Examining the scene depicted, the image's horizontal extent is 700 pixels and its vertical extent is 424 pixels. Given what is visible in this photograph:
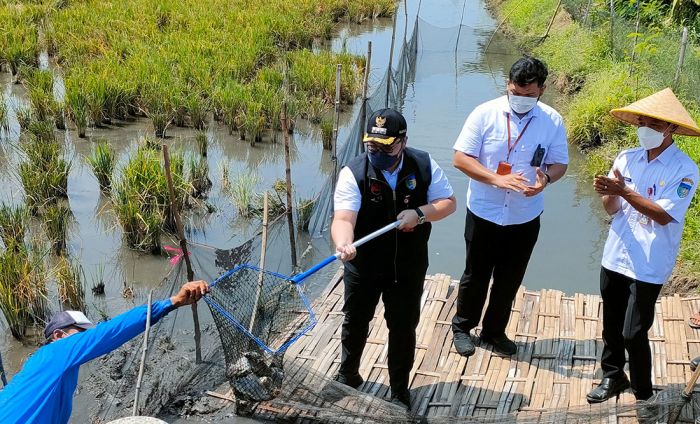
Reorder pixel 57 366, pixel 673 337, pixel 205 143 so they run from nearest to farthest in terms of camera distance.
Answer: pixel 57 366 → pixel 673 337 → pixel 205 143

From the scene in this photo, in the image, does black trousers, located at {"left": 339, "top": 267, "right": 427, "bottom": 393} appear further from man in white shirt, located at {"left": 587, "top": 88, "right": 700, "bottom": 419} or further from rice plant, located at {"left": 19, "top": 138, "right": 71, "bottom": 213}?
rice plant, located at {"left": 19, "top": 138, "right": 71, "bottom": 213}

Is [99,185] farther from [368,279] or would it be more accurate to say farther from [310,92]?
[368,279]

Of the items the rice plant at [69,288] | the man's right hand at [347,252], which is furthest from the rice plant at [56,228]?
the man's right hand at [347,252]

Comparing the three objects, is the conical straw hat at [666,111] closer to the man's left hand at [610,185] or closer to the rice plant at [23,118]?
the man's left hand at [610,185]

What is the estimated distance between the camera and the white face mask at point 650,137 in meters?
3.34

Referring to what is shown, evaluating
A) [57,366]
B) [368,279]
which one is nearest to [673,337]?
[368,279]

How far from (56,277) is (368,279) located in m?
2.93

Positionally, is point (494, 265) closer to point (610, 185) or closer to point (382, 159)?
point (610, 185)

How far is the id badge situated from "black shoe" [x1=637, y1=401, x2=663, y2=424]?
48.3 inches

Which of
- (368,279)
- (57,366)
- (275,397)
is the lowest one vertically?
(275,397)

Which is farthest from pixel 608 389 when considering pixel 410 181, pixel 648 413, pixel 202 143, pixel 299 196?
pixel 202 143

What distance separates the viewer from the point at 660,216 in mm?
3324

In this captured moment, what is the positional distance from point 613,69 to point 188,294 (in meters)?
8.63

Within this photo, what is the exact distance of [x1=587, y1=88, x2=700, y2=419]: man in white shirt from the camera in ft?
10.9
